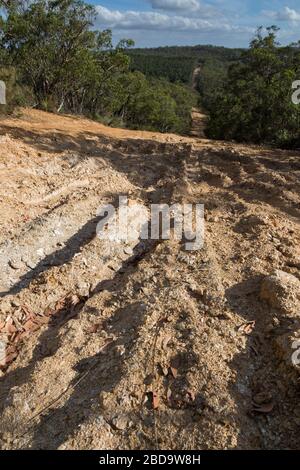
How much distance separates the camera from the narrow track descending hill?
3070 millimetres

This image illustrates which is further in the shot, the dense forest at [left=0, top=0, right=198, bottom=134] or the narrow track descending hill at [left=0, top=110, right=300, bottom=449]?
the dense forest at [left=0, top=0, right=198, bottom=134]

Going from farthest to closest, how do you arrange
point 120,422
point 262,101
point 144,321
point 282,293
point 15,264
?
1. point 262,101
2. point 15,264
3. point 282,293
4. point 144,321
5. point 120,422

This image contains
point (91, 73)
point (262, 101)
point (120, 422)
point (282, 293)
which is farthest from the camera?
point (91, 73)

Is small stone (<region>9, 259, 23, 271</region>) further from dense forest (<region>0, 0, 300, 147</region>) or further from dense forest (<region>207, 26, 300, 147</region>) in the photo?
dense forest (<region>207, 26, 300, 147</region>)

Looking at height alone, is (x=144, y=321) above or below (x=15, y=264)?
above

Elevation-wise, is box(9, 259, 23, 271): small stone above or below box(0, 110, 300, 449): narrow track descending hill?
below

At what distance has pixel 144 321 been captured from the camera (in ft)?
13.2

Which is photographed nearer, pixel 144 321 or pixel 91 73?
pixel 144 321

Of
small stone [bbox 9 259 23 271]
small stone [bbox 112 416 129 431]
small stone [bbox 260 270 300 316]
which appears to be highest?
small stone [bbox 260 270 300 316]

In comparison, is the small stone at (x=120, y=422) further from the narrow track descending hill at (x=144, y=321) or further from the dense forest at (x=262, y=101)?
the dense forest at (x=262, y=101)

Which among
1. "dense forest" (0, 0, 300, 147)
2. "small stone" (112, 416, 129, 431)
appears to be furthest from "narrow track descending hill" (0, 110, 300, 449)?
"dense forest" (0, 0, 300, 147)

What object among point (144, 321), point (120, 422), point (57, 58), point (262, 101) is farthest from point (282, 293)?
point (57, 58)

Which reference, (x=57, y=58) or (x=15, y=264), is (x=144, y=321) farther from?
(x=57, y=58)

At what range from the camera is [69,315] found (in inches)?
176
